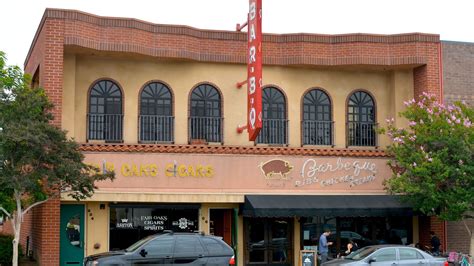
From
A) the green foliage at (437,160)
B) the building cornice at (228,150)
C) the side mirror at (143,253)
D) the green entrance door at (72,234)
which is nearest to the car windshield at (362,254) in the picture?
the green foliage at (437,160)

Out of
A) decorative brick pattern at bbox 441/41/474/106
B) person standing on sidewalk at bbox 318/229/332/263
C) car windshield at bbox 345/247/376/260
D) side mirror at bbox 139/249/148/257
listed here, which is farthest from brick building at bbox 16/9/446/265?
side mirror at bbox 139/249/148/257

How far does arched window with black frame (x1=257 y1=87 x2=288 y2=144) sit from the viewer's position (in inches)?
1108

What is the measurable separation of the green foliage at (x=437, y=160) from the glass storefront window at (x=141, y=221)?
7.34 metres

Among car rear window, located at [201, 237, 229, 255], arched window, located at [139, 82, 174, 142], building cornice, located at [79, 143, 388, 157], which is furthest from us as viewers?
arched window, located at [139, 82, 174, 142]

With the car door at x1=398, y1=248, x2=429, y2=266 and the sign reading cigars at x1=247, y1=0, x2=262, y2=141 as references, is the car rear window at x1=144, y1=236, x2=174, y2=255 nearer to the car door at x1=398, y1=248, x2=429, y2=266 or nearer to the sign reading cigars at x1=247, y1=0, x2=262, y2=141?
the sign reading cigars at x1=247, y1=0, x2=262, y2=141

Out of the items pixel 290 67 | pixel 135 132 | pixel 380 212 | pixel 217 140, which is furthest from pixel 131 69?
pixel 380 212

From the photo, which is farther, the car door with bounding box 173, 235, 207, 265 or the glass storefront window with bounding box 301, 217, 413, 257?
the glass storefront window with bounding box 301, 217, 413, 257

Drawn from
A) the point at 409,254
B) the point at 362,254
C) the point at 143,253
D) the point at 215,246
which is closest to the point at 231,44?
the point at 362,254

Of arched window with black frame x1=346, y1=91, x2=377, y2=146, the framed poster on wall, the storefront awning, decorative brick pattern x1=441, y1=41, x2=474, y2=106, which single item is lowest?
→ the framed poster on wall

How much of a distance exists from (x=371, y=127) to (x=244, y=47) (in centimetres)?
590

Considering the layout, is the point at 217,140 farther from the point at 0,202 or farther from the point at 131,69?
the point at 0,202

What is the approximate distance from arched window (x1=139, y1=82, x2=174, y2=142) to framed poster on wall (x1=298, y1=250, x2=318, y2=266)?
6.21 m

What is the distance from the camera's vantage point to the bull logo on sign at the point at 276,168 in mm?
26516

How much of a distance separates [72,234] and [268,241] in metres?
7.03
